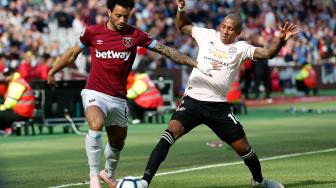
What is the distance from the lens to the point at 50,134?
2562cm

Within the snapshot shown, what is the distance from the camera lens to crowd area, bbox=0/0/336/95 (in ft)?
114

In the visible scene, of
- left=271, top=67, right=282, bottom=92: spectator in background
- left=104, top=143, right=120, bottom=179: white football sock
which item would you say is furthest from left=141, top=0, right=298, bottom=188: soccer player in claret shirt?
left=271, top=67, right=282, bottom=92: spectator in background

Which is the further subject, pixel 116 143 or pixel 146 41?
pixel 116 143

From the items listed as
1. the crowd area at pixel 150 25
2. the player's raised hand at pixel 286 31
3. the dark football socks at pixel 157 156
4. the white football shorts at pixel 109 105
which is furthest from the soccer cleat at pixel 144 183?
the crowd area at pixel 150 25

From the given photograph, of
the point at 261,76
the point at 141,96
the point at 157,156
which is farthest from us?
the point at 261,76

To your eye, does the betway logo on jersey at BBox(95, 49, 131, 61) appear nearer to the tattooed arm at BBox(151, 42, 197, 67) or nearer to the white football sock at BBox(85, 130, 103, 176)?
the tattooed arm at BBox(151, 42, 197, 67)

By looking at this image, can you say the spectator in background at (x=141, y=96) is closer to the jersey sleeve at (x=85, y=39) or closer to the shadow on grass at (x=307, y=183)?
the shadow on grass at (x=307, y=183)

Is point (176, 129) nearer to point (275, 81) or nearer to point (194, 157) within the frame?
point (194, 157)

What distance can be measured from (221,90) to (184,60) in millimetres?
823

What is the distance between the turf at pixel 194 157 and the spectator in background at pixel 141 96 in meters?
0.94

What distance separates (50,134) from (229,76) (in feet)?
42.0

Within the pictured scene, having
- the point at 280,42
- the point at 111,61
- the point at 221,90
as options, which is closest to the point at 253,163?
the point at 221,90

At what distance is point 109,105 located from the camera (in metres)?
12.9

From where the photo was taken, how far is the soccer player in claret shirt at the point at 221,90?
1304cm
